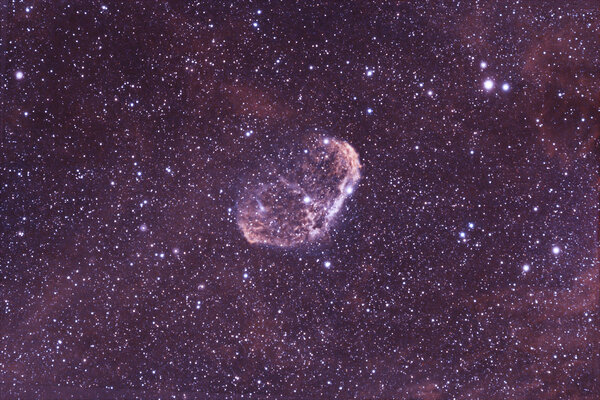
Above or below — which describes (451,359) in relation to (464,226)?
below

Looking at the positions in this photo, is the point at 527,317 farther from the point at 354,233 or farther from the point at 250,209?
the point at 250,209

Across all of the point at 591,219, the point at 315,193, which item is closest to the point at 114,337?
the point at 315,193

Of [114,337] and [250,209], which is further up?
[250,209]

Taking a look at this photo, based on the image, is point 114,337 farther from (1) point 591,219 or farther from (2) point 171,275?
(1) point 591,219

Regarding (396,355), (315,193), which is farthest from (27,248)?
(396,355)

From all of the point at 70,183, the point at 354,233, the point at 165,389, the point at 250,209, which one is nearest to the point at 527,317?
the point at 354,233
